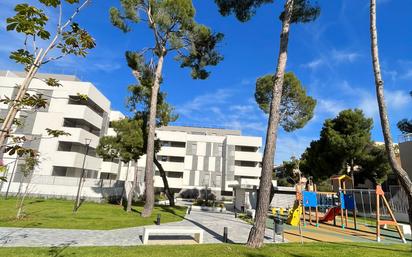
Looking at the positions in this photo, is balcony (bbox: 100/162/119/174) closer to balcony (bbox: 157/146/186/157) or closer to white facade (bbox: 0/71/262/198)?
white facade (bbox: 0/71/262/198)

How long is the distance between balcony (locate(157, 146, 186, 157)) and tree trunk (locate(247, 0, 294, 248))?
35.2 m

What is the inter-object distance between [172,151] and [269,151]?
117ft

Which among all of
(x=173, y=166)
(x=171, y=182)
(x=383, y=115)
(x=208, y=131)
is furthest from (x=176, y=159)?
(x=383, y=115)

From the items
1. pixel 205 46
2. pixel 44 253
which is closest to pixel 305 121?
pixel 205 46

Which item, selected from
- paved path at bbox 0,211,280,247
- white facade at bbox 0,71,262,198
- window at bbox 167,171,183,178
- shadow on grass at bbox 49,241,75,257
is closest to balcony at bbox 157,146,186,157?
white facade at bbox 0,71,262,198

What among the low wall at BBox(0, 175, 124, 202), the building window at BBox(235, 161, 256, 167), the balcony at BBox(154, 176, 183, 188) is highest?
the building window at BBox(235, 161, 256, 167)

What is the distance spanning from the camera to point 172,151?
43.6 metres

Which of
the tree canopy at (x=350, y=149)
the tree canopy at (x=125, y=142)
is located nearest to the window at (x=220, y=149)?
the tree canopy at (x=350, y=149)

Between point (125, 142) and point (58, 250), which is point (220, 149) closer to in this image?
point (125, 142)

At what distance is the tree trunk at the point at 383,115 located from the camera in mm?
6549

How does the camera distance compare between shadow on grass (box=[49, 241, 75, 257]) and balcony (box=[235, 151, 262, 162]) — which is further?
balcony (box=[235, 151, 262, 162])

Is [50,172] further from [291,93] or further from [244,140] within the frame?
[244,140]

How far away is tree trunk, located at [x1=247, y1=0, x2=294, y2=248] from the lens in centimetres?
838

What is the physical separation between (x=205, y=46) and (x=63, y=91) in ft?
61.3
